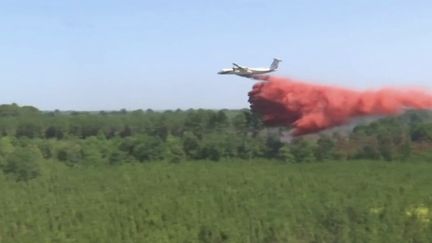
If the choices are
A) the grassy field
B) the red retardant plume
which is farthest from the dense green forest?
the red retardant plume

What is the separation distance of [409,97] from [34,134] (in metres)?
79.1

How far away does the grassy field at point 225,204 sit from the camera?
30.8 meters

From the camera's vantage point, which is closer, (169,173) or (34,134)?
(169,173)

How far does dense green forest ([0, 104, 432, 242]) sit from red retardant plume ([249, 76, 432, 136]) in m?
2.17

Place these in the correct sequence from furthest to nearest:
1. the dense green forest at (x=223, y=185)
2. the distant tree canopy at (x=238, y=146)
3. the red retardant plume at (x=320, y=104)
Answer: the distant tree canopy at (x=238, y=146), the dense green forest at (x=223, y=185), the red retardant plume at (x=320, y=104)

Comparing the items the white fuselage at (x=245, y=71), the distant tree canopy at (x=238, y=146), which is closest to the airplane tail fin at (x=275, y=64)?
the white fuselage at (x=245, y=71)

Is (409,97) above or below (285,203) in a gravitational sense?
above

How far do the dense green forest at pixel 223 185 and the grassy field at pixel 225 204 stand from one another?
0.09 m

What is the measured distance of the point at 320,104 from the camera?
28.3 m

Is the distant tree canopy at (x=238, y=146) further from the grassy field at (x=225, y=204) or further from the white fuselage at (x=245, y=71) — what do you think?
the white fuselage at (x=245, y=71)

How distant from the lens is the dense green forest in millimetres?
31781

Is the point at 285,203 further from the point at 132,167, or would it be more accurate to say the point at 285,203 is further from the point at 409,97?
the point at 132,167

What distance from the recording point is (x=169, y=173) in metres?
59.5

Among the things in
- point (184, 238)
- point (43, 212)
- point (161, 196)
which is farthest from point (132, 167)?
point (184, 238)
